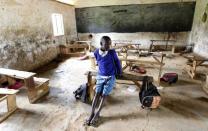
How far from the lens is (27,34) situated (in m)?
4.90

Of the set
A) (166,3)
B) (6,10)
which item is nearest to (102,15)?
(166,3)

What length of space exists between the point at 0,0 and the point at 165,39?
716 centimetres

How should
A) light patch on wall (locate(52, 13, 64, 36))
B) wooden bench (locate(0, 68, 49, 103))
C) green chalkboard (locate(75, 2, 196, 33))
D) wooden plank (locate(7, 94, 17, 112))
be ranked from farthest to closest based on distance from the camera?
1. green chalkboard (locate(75, 2, 196, 33))
2. light patch on wall (locate(52, 13, 64, 36))
3. wooden bench (locate(0, 68, 49, 103))
4. wooden plank (locate(7, 94, 17, 112))

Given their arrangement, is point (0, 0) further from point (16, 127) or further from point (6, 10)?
point (16, 127)

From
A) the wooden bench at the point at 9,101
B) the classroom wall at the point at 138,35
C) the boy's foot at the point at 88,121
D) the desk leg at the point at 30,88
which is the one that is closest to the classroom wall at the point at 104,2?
the classroom wall at the point at 138,35

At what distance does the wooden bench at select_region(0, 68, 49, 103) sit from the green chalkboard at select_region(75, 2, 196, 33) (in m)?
5.87

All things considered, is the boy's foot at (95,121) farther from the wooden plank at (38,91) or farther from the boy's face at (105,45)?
the wooden plank at (38,91)

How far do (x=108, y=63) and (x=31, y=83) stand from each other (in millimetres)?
Result: 1683

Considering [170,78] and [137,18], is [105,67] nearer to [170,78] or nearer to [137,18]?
[170,78]

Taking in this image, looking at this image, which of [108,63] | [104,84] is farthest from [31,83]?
[108,63]

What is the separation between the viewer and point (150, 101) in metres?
2.61

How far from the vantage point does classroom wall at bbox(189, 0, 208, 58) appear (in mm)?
6041

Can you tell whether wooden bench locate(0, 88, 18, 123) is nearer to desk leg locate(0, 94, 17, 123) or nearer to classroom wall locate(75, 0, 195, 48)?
desk leg locate(0, 94, 17, 123)

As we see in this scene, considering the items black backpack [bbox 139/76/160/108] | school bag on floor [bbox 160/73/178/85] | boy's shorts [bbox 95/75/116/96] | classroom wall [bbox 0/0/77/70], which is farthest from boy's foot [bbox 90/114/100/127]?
classroom wall [bbox 0/0/77/70]
